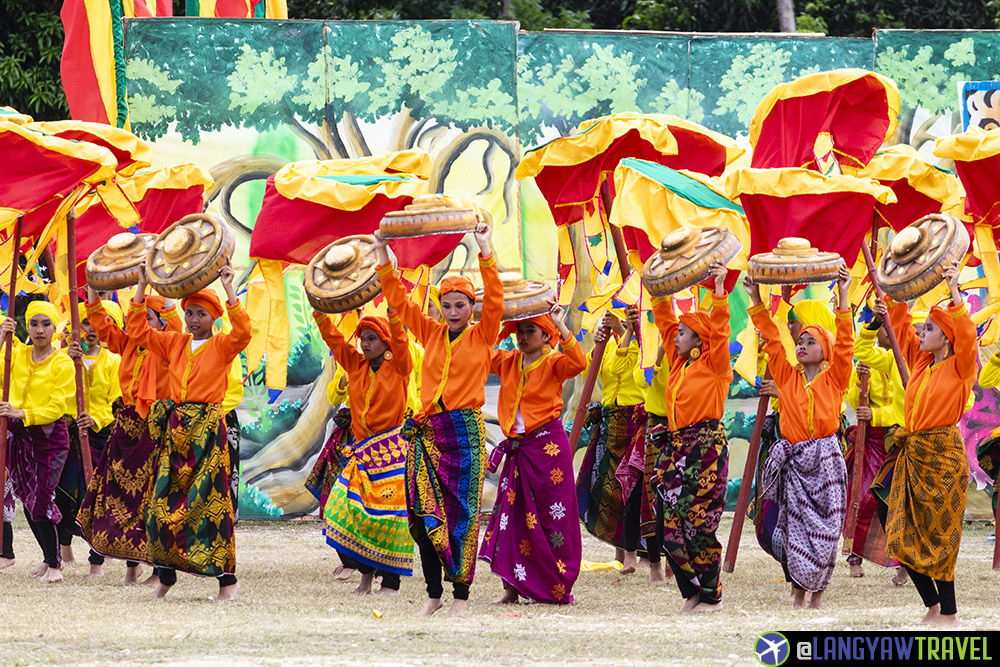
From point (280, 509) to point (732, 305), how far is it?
14.0 feet

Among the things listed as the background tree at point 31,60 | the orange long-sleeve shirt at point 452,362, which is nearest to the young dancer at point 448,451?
the orange long-sleeve shirt at point 452,362

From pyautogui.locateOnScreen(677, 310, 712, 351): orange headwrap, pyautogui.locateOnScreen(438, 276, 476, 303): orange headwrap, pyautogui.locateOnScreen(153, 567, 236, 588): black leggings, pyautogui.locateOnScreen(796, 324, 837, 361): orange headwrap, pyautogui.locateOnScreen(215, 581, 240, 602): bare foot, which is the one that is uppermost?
pyautogui.locateOnScreen(438, 276, 476, 303): orange headwrap

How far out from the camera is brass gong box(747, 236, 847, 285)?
24.2ft

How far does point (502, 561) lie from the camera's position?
792 centimetres

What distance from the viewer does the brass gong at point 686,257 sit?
7281 mm

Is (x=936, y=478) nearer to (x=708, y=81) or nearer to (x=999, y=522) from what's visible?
(x=999, y=522)

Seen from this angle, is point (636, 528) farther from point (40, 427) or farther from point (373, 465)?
point (40, 427)

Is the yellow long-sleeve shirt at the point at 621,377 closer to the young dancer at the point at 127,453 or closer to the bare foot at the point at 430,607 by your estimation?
the bare foot at the point at 430,607

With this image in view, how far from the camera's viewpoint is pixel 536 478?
7.92 m

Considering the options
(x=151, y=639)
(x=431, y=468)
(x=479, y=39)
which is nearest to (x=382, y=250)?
(x=431, y=468)

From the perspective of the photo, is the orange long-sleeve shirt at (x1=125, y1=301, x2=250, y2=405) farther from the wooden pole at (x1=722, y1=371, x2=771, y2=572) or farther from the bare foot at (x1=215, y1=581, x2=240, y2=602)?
the wooden pole at (x1=722, y1=371, x2=771, y2=572)

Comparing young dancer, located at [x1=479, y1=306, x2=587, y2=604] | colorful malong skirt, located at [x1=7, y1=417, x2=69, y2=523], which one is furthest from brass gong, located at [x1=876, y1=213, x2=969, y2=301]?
colorful malong skirt, located at [x1=7, y1=417, x2=69, y2=523]

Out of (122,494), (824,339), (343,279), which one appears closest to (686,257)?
(824,339)

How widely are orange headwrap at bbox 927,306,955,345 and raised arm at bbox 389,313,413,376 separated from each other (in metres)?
2.72
